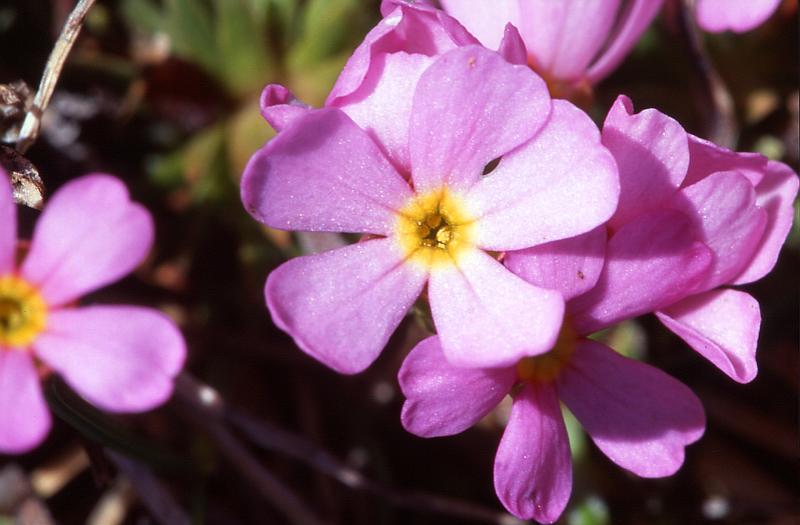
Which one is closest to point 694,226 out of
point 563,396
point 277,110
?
point 563,396

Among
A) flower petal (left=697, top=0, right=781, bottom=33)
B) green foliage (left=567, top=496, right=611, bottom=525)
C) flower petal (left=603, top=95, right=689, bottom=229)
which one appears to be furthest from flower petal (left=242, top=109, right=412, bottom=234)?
green foliage (left=567, top=496, right=611, bottom=525)

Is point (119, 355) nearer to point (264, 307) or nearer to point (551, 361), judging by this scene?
point (551, 361)

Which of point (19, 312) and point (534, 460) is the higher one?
point (19, 312)

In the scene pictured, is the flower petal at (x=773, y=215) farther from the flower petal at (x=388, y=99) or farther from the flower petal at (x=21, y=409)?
the flower petal at (x=21, y=409)

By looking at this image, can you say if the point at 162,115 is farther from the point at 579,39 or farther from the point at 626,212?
the point at 626,212

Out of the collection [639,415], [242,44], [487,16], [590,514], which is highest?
[487,16]

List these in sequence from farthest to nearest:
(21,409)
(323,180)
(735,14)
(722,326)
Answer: (735,14), (722,326), (323,180), (21,409)

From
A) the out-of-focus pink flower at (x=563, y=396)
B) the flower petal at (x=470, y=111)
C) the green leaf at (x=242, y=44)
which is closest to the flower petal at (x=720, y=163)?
the out-of-focus pink flower at (x=563, y=396)
